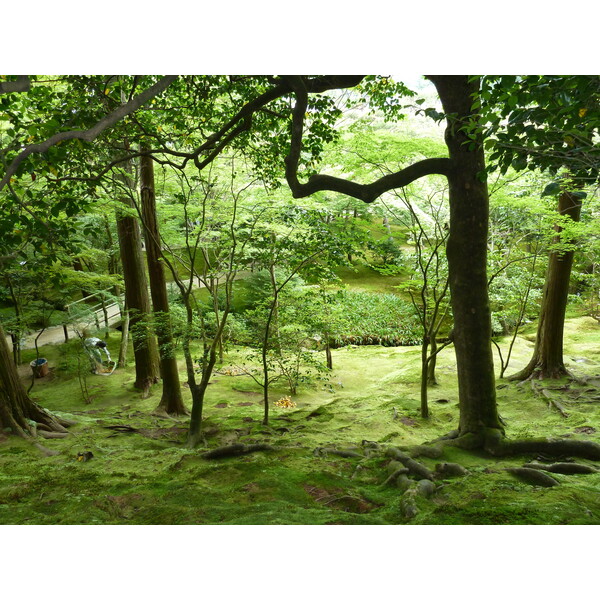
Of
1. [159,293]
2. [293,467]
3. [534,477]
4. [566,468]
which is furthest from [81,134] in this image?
[159,293]

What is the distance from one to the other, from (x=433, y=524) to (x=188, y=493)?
1324 mm

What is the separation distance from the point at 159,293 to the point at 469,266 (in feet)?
10.7

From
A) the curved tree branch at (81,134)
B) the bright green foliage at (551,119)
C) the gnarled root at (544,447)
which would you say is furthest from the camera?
the gnarled root at (544,447)

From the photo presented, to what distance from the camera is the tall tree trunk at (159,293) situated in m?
4.25

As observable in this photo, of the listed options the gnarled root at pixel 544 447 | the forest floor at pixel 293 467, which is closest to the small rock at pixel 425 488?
the forest floor at pixel 293 467

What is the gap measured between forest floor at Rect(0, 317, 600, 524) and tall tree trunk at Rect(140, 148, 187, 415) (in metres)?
0.26

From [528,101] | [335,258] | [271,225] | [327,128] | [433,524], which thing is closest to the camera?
[528,101]

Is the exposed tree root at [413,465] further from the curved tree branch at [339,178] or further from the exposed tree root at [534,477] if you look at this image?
the curved tree branch at [339,178]

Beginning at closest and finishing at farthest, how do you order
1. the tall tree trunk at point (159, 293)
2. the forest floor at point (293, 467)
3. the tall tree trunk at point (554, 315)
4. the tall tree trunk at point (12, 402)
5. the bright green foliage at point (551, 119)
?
1. the bright green foliage at point (551, 119)
2. the forest floor at point (293, 467)
3. the tall tree trunk at point (12, 402)
4. the tall tree trunk at point (159, 293)
5. the tall tree trunk at point (554, 315)

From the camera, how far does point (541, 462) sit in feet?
8.38

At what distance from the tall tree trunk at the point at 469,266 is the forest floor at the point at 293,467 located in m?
0.34

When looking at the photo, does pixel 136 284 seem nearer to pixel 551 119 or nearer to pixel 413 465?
pixel 413 465
